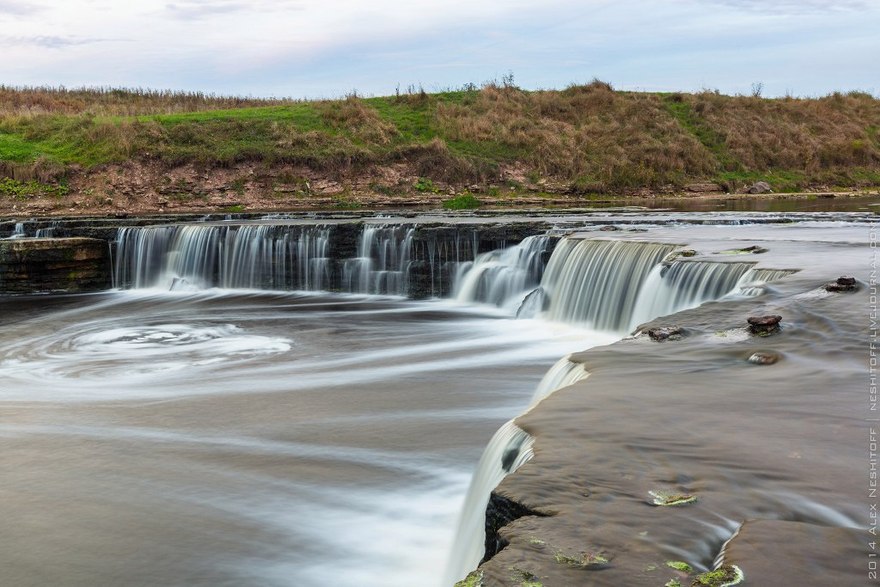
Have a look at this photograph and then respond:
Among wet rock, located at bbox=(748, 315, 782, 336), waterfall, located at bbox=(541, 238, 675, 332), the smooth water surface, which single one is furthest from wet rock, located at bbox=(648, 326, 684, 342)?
waterfall, located at bbox=(541, 238, 675, 332)

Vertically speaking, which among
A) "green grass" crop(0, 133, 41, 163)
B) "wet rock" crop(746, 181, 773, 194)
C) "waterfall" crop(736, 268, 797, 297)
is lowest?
"waterfall" crop(736, 268, 797, 297)

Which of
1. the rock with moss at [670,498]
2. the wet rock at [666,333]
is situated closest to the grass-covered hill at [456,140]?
the wet rock at [666,333]

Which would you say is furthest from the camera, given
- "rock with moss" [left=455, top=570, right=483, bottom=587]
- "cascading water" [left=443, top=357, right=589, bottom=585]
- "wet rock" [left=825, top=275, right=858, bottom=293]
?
"wet rock" [left=825, top=275, right=858, bottom=293]

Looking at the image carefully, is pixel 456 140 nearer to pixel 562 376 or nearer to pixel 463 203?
pixel 463 203

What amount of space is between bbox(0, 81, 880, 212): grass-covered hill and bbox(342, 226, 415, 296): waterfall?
14.9m

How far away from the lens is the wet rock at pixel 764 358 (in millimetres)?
6441

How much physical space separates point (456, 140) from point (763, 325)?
31523 millimetres

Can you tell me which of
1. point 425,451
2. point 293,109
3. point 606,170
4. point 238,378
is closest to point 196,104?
point 293,109

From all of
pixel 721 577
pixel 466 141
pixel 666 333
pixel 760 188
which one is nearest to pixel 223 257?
pixel 666 333

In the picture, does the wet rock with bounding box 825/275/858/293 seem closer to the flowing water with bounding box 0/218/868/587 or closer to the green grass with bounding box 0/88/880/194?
the flowing water with bounding box 0/218/868/587

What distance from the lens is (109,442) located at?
28.0 ft

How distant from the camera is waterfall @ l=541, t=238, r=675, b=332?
12844 mm

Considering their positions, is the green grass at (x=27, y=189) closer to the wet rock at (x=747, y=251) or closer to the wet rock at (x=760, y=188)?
the wet rock at (x=747, y=251)

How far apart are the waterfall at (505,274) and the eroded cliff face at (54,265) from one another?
29.1 feet
